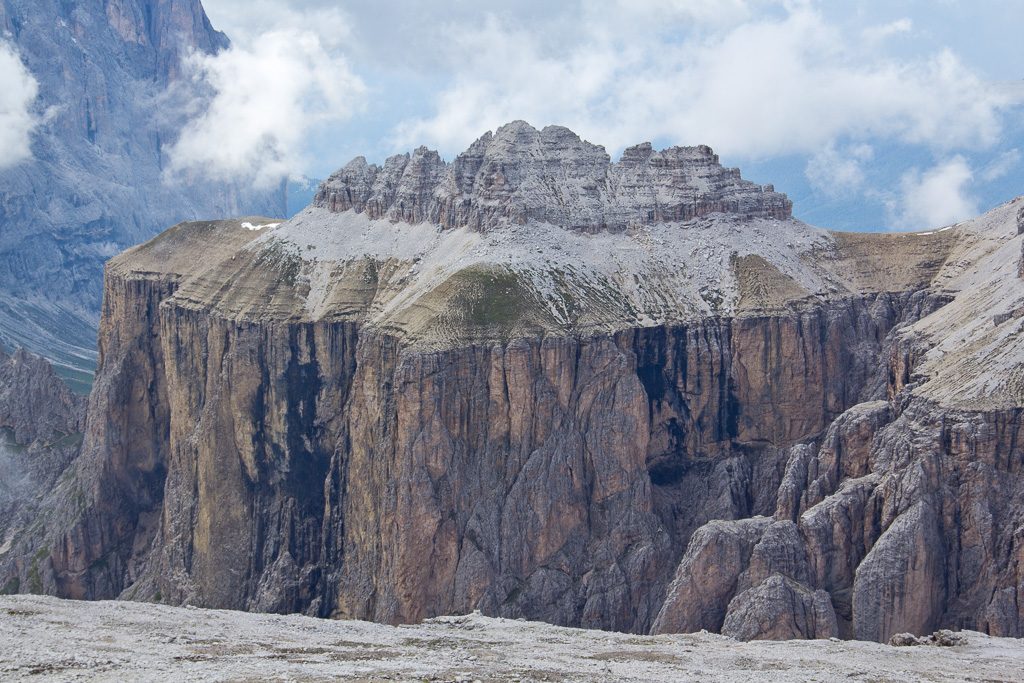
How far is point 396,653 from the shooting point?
2940 inches

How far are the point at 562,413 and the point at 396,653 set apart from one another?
58815 millimetres

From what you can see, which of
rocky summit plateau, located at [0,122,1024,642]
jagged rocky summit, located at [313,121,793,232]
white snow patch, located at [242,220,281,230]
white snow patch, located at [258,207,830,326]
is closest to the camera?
rocky summit plateau, located at [0,122,1024,642]

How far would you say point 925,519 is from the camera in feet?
326

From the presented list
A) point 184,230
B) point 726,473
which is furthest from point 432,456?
point 184,230

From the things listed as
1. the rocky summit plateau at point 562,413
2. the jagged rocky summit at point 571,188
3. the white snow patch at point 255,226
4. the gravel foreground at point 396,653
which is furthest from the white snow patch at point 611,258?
the gravel foreground at point 396,653

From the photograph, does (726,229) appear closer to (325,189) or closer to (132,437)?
(325,189)

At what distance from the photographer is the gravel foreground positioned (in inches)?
2648

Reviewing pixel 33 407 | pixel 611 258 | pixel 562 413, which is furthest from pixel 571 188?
pixel 33 407

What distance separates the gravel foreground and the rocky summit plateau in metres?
18.9

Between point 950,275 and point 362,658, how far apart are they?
9046cm

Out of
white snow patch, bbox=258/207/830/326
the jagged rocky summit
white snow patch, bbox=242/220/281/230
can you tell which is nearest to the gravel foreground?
white snow patch, bbox=258/207/830/326

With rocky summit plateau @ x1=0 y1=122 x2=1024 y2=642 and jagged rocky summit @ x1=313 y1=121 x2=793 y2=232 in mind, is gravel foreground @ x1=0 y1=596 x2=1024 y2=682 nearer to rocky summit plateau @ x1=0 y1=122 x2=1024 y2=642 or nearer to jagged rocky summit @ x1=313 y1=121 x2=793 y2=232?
rocky summit plateau @ x1=0 y1=122 x2=1024 y2=642

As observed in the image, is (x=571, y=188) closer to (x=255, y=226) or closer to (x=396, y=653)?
(x=255, y=226)

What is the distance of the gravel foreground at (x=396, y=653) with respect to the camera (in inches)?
2648
